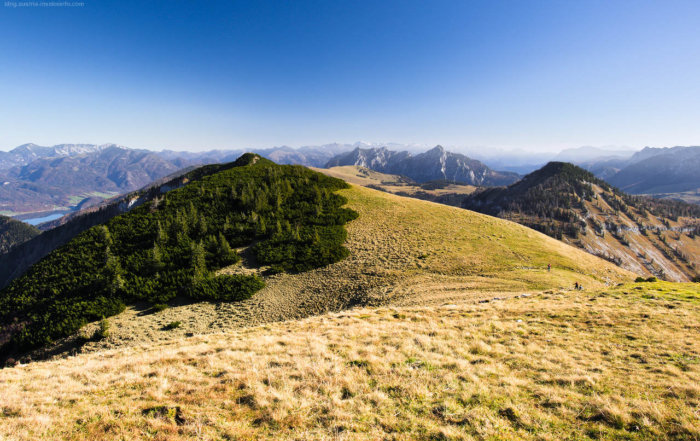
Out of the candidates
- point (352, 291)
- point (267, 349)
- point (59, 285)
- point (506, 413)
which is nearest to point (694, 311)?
point (506, 413)

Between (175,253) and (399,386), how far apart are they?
33.2 metres

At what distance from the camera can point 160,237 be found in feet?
110

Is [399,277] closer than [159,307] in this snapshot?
No

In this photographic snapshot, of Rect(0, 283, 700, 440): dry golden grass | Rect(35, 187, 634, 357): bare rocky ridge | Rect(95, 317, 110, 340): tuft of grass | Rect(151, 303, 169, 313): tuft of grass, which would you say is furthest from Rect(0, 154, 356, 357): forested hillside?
Rect(0, 283, 700, 440): dry golden grass

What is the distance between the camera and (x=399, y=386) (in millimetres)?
9281

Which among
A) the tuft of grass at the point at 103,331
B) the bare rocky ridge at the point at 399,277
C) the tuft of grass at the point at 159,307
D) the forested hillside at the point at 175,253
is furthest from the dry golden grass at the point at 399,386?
the forested hillside at the point at 175,253

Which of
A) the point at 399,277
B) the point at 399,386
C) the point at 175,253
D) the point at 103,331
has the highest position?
the point at 399,386

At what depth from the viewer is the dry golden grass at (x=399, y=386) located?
6.97 metres

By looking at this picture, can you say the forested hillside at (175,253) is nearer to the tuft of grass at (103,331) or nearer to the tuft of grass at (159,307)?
the tuft of grass at (159,307)

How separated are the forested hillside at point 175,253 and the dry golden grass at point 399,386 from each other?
13390 mm

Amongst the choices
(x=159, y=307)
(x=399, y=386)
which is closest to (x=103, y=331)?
(x=159, y=307)

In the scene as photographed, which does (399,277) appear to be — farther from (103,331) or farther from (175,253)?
(175,253)

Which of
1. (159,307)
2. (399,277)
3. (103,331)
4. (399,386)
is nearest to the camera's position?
(399,386)

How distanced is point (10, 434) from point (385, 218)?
43869 mm
